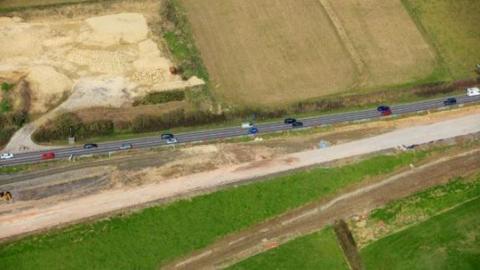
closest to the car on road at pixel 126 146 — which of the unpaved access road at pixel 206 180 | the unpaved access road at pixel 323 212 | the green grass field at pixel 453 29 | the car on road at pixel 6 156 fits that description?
the unpaved access road at pixel 206 180

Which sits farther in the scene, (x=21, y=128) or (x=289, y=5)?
(x=289, y=5)

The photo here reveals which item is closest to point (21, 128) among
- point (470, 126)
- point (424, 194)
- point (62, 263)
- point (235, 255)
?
point (62, 263)

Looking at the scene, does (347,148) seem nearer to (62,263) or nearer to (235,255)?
(235,255)

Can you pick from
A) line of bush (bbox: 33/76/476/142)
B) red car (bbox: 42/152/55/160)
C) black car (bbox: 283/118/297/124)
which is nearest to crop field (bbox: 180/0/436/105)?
line of bush (bbox: 33/76/476/142)

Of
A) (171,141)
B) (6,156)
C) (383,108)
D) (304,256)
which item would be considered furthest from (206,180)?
(383,108)

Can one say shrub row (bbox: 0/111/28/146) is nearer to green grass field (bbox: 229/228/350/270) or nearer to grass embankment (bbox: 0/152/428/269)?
grass embankment (bbox: 0/152/428/269)

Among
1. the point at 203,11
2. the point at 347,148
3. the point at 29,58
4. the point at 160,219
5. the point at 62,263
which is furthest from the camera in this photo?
the point at 203,11
